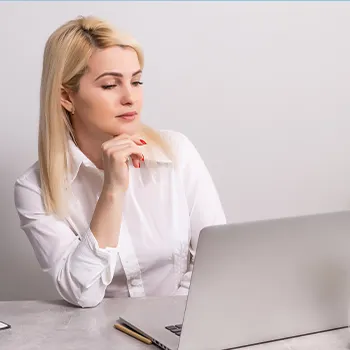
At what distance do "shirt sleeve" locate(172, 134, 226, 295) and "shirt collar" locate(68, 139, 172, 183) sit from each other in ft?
0.23

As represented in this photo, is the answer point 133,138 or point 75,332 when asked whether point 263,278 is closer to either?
point 75,332

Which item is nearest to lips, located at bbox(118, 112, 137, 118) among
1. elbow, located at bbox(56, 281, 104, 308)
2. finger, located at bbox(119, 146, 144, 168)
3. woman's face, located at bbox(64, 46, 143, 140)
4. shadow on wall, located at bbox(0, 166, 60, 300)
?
woman's face, located at bbox(64, 46, 143, 140)

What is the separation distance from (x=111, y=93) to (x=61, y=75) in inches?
6.3

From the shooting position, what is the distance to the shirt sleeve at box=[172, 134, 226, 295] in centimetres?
222

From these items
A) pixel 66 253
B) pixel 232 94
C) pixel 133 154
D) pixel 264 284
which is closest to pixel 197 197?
pixel 133 154

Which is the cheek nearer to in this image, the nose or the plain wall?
the nose

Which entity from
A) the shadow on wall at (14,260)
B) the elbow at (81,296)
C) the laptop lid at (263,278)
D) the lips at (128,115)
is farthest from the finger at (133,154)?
the shadow on wall at (14,260)

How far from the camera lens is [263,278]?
1.38 metres

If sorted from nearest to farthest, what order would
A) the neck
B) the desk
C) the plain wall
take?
the desk < the neck < the plain wall

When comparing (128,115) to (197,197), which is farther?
(197,197)

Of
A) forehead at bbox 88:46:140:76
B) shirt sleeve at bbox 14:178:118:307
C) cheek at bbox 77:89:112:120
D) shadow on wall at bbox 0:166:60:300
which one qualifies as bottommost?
shadow on wall at bbox 0:166:60:300

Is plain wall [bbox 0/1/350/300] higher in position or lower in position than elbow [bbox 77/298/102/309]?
higher

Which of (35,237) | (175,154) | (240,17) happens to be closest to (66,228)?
(35,237)

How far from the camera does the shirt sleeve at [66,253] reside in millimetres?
1835
